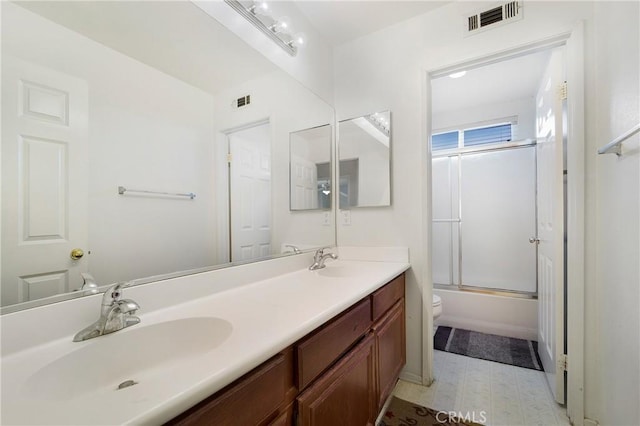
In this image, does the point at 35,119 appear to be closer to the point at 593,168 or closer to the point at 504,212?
the point at 593,168

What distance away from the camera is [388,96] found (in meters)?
1.92

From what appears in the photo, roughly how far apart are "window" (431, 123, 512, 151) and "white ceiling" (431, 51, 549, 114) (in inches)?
12.1

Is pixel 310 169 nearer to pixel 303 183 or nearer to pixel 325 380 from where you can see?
pixel 303 183

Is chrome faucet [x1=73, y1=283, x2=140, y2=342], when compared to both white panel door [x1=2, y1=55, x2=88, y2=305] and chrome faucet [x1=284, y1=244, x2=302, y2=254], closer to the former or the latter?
white panel door [x1=2, y1=55, x2=88, y2=305]

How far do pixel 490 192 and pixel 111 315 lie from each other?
138 inches

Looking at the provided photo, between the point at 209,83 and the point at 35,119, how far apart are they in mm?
631

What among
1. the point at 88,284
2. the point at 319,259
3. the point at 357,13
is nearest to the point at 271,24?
the point at 357,13

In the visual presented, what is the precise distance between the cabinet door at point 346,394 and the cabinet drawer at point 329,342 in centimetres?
4

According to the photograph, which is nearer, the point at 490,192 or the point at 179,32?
the point at 179,32

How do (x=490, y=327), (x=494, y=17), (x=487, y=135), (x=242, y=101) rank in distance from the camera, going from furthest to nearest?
(x=487, y=135) < (x=490, y=327) < (x=494, y=17) < (x=242, y=101)

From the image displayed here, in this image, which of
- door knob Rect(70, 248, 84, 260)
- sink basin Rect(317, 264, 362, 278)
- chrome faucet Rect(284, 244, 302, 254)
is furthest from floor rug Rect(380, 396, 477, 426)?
door knob Rect(70, 248, 84, 260)

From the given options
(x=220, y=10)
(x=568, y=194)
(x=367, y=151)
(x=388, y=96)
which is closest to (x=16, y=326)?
(x=220, y=10)

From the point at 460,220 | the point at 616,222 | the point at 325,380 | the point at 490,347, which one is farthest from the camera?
the point at 460,220

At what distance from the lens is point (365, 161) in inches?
79.7
